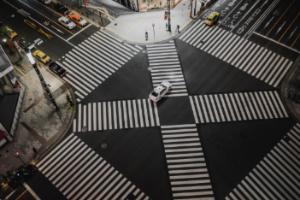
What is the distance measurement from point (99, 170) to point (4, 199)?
11.3 m

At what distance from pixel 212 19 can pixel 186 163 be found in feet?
88.1

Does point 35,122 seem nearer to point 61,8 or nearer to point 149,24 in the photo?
point 61,8

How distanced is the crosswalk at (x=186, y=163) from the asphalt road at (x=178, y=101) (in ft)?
0.66

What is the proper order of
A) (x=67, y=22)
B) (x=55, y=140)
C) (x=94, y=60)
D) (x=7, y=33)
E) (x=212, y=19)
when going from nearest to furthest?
(x=55, y=140), (x=94, y=60), (x=7, y=33), (x=212, y=19), (x=67, y=22)

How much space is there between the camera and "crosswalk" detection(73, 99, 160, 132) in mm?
44531

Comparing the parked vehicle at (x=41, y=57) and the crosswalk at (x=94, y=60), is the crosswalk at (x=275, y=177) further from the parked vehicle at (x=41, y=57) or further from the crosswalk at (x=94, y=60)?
the parked vehicle at (x=41, y=57)

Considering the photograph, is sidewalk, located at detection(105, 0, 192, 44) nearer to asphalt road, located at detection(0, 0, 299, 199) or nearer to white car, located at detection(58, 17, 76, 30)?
asphalt road, located at detection(0, 0, 299, 199)

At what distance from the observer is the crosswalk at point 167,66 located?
159 ft

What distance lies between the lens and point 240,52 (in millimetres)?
51938

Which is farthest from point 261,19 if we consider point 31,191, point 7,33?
point 31,191

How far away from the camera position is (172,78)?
49.3 metres

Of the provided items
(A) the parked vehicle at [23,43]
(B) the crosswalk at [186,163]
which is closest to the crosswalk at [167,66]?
(B) the crosswalk at [186,163]

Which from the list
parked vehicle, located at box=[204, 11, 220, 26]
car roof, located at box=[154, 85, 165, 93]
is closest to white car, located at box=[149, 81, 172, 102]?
car roof, located at box=[154, 85, 165, 93]

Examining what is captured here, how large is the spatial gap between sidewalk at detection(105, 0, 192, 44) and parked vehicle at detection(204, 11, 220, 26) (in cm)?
312
